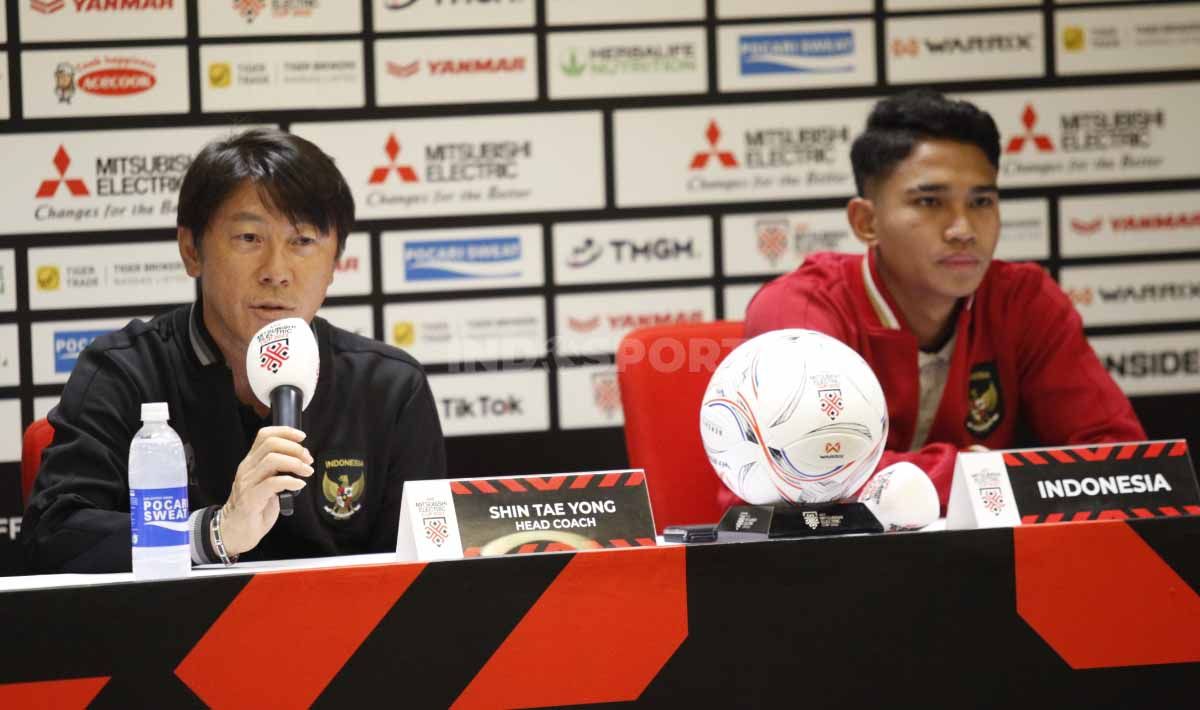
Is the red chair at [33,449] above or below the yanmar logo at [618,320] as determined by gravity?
below

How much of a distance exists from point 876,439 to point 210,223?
1033 mm

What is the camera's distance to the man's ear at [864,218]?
2.49 meters

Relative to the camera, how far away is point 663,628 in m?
1.39

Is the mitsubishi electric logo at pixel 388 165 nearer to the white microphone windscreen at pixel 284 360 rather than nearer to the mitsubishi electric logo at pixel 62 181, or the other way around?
the mitsubishi electric logo at pixel 62 181

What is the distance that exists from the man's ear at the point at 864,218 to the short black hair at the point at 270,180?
104 cm

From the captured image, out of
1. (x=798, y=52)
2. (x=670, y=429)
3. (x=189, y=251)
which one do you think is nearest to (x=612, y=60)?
(x=798, y=52)

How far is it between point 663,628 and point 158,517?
0.56 metres

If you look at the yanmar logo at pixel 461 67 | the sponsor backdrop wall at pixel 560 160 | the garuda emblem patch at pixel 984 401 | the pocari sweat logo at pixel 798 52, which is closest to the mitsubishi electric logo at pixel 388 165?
the sponsor backdrop wall at pixel 560 160

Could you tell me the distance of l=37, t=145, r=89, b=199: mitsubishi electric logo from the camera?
3.86 metres

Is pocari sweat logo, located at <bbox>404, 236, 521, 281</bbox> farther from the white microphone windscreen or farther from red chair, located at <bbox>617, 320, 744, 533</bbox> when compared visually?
the white microphone windscreen

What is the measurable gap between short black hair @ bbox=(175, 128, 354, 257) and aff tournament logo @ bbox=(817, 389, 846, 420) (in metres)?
0.83

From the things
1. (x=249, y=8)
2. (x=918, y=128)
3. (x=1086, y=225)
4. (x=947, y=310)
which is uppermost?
(x=249, y=8)

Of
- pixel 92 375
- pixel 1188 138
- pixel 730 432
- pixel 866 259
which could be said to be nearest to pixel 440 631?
pixel 730 432

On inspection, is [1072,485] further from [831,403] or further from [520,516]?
[520,516]
